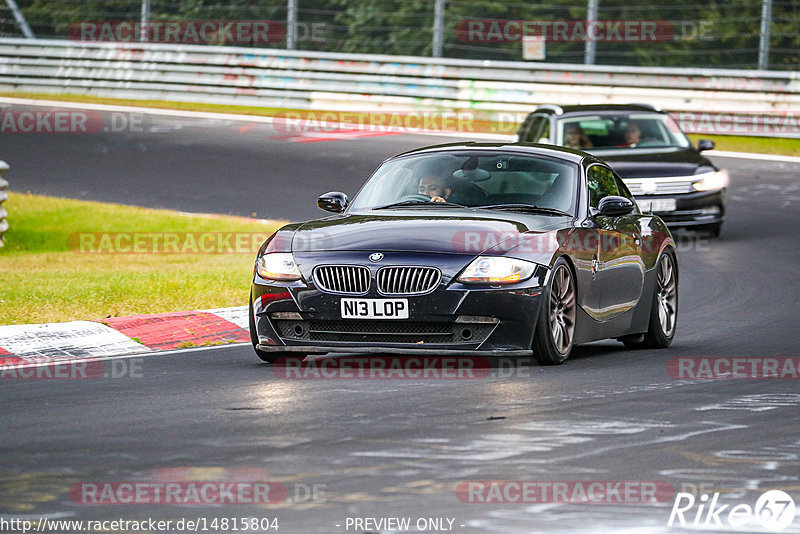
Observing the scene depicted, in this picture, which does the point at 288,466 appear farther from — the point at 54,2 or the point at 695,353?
the point at 54,2

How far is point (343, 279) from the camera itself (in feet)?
29.7

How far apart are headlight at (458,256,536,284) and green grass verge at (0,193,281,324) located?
13.0 ft

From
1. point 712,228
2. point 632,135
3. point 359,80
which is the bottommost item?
point 712,228

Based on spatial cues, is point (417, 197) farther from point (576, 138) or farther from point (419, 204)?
point (576, 138)

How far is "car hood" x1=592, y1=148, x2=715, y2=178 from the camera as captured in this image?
17.8 m

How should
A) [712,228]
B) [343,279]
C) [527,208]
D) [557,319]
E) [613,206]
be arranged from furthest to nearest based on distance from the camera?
1. [712,228]
2. [613,206]
3. [527,208]
4. [557,319]
5. [343,279]

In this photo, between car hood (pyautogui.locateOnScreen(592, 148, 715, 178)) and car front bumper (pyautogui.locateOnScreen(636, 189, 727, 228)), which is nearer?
car hood (pyautogui.locateOnScreen(592, 148, 715, 178))

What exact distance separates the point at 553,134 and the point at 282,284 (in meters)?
10.2

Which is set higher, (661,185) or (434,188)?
(434,188)

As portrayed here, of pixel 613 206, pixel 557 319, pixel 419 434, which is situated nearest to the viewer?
pixel 419 434

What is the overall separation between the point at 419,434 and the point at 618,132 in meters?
12.5

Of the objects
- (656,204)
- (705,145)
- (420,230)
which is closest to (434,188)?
(420,230)

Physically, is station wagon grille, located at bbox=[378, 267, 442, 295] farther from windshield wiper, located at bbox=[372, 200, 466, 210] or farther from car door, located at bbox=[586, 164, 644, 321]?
car door, located at bbox=[586, 164, 644, 321]

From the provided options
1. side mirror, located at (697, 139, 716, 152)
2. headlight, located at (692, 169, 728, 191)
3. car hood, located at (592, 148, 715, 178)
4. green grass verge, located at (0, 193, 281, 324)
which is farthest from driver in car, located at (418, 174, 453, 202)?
side mirror, located at (697, 139, 716, 152)
